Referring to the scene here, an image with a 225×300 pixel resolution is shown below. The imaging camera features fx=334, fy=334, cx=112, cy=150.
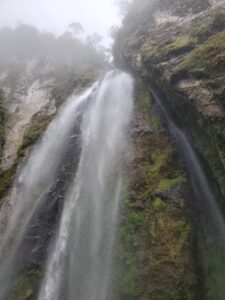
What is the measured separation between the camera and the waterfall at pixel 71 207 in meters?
10.8

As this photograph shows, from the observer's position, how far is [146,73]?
19.0 meters

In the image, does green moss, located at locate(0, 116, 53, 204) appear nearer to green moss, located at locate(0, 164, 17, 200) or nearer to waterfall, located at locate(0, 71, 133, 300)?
green moss, located at locate(0, 164, 17, 200)

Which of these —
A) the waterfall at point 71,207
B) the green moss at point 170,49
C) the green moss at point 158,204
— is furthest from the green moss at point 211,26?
the green moss at point 158,204

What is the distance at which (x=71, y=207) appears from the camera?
12.9 metres

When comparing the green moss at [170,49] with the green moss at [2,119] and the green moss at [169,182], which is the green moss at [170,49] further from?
the green moss at [2,119]

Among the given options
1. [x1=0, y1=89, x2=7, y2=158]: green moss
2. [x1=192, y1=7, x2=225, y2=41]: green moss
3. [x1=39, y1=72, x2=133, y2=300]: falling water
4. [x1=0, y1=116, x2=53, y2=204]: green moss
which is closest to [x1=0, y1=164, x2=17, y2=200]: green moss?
[x1=0, y1=116, x2=53, y2=204]: green moss

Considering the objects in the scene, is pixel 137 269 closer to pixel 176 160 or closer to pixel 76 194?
pixel 76 194

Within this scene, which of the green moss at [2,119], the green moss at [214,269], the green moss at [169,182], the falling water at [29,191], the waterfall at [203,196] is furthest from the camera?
the green moss at [2,119]

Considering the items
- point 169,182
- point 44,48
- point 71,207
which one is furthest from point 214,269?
point 44,48

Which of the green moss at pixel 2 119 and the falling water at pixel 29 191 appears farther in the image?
the green moss at pixel 2 119

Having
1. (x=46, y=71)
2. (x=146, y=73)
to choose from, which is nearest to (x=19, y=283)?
(x=146, y=73)

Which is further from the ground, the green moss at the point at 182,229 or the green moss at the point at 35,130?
the green moss at the point at 35,130

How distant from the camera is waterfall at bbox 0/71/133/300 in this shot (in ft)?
35.4

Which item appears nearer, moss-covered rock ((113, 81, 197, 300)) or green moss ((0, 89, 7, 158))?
moss-covered rock ((113, 81, 197, 300))
